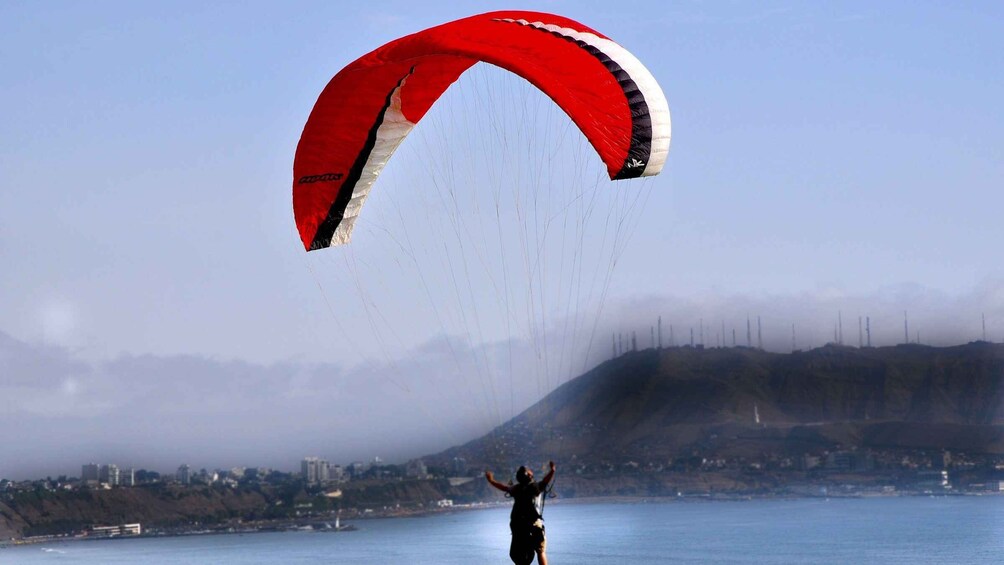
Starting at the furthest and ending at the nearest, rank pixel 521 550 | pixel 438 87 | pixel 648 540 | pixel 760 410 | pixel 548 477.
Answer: pixel 760 410 → pixel 648 540 → pixel 438 87 → pixel 521 550 → pixel 548 477

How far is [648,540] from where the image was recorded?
92.5 metres

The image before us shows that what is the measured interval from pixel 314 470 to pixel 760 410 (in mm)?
71803

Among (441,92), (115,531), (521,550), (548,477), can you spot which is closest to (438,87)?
(441,92)

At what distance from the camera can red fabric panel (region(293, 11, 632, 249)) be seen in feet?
49.2

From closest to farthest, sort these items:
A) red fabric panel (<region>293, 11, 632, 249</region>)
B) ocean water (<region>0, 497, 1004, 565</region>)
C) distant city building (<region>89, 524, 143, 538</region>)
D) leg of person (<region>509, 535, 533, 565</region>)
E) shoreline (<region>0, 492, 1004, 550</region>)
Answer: leg of person (<region>509, 535, 533, 565</region>)
red fabric panel (<region>293, 11, 632, 249</region>)
ocean water (<region>0, 497, 1004, 565</region>)
shoreline (<region>0, 492, 1004, 550</region>)
distant city building (<region>89, 524, 143, 538</region>)

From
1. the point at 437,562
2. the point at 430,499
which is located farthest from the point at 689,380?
the point at 437,562

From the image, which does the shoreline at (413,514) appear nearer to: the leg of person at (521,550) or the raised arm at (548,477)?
the leg of person at (521,550)

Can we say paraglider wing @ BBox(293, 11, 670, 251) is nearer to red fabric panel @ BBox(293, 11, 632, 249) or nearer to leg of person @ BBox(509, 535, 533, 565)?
red fabric panel @ BBox(293, 11, 632, 249)

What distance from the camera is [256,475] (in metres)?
150

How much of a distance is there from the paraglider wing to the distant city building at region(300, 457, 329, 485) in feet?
429

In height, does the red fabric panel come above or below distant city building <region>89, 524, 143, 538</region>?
above

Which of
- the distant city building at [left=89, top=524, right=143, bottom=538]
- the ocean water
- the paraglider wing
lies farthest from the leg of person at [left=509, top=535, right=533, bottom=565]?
the distant city building at [left=89, top=524, right=143, bottom=538]

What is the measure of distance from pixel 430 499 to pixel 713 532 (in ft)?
154

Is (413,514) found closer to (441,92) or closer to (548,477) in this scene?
(441,92)
